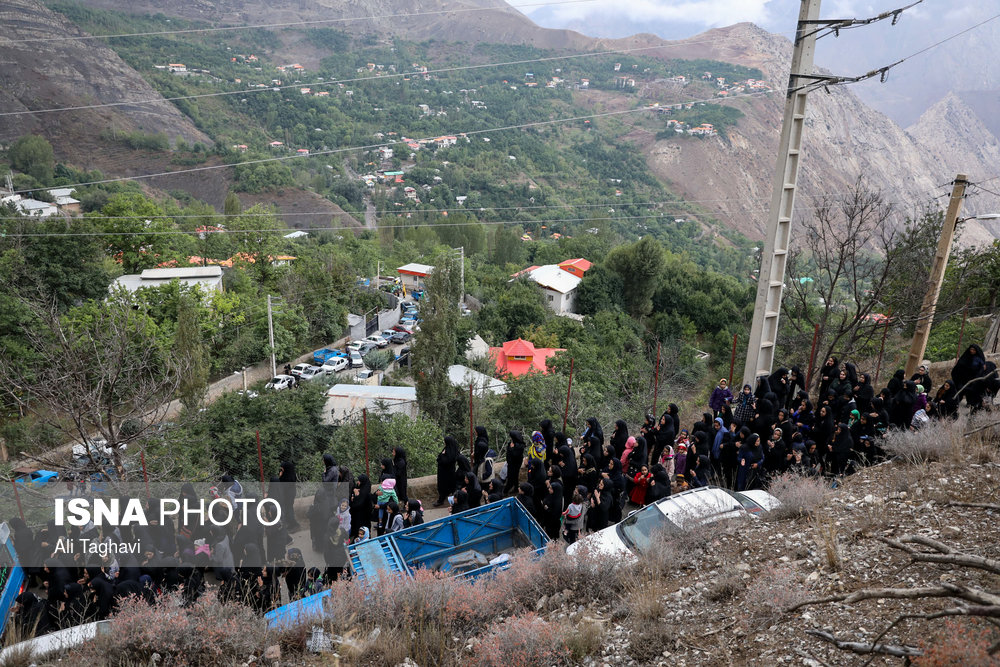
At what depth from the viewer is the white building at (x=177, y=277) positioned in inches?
1259

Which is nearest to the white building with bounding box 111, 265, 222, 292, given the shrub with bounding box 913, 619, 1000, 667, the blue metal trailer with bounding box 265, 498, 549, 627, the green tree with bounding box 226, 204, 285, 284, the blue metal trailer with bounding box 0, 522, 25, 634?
the green tree with bounding box 226, 204, 285, 284

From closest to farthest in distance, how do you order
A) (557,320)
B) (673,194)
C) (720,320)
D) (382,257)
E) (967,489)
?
(967,489)
(557,320)
(720,320)
(382,257)
(673,194)

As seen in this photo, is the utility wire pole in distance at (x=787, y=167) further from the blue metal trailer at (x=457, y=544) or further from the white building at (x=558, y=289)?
the white building at (x=558, y=289)

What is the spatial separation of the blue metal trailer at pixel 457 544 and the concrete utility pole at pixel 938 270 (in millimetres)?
8852

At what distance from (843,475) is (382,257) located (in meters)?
55.1

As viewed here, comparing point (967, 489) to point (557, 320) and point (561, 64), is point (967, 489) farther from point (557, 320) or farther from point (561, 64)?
point (561, 64)

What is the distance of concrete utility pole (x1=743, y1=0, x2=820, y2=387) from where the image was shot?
404 inches

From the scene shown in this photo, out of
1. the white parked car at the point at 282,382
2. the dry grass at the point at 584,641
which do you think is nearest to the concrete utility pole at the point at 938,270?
the dry grass at the point at 584,641

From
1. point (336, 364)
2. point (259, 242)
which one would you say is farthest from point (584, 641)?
point (259, 242)

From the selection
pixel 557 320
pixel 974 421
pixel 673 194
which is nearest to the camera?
pixel 974 421

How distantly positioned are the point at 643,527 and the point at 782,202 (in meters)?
6.86

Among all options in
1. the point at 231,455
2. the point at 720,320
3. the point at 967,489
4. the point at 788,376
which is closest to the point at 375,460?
the point at 231,455

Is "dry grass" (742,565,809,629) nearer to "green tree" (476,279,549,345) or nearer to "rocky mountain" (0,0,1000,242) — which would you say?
"green tree" (476,279,549,345)

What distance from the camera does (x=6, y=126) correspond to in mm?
80062
